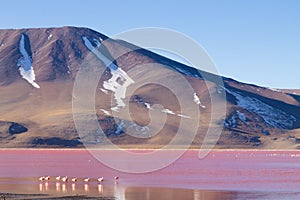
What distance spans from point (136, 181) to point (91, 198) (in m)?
23.9

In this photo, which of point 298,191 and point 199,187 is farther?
point 199,187

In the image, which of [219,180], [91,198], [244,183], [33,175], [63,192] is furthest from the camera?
[33,175]

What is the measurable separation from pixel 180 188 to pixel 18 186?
17.7m

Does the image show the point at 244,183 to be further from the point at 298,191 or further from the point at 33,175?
the point at 33,175

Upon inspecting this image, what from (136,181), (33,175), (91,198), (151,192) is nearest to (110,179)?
(136,181)

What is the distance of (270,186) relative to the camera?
74.9m

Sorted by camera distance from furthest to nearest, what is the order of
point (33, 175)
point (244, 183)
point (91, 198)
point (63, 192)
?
point (33, 175), point (244, 183), point (63, 192), point (91, 198)

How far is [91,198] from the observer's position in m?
58.4

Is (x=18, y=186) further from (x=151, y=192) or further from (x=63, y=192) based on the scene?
(x=151, y=192)

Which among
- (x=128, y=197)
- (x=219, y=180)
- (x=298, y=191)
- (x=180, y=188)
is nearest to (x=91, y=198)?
(x=128, y=197)

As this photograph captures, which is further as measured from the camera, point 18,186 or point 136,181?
point 136,181

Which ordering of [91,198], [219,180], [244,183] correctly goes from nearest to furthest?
1. [91,198]
2. [244,183]
3. [219,180]

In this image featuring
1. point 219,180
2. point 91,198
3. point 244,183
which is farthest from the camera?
point 219,180

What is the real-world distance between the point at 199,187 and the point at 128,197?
1445 cm
